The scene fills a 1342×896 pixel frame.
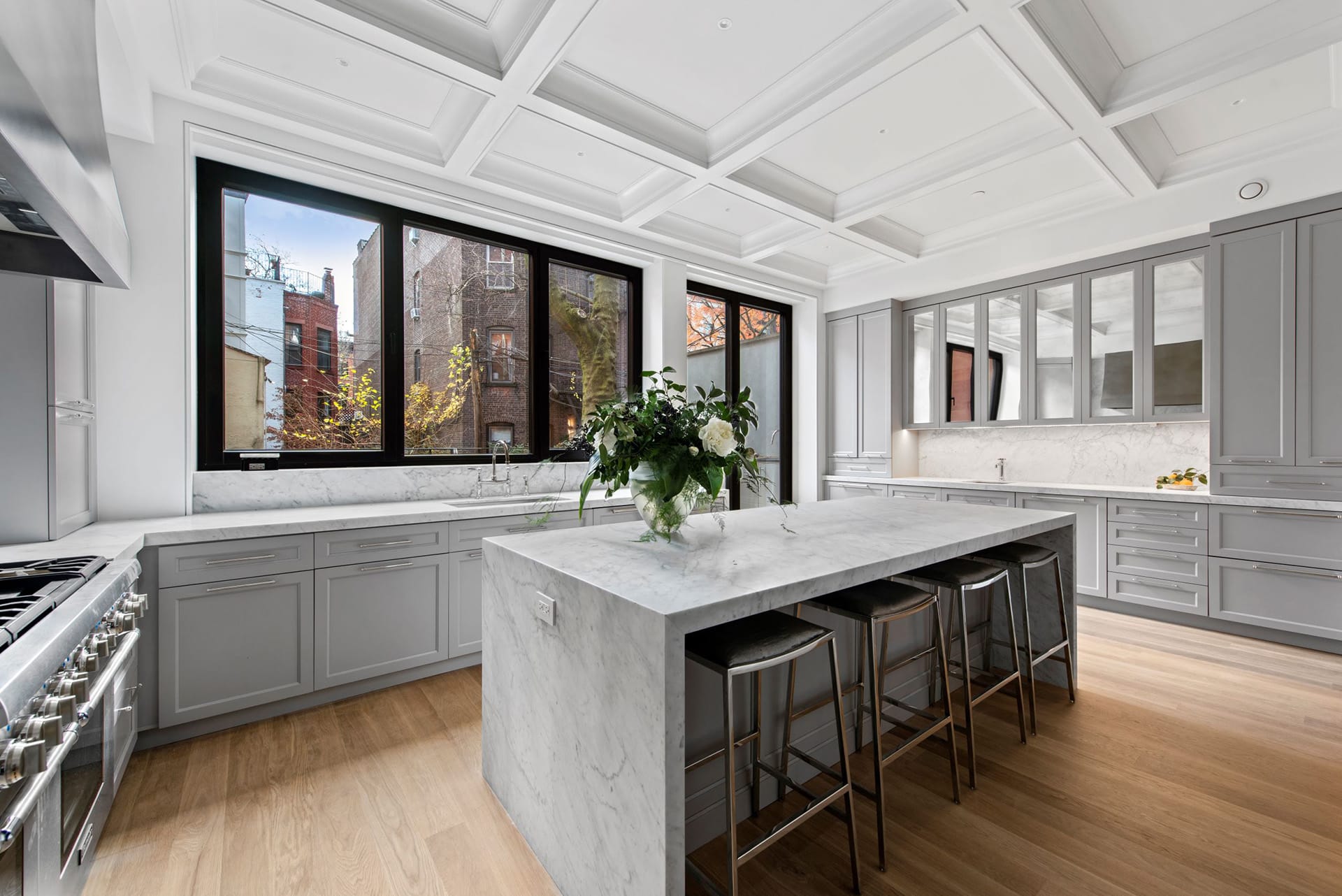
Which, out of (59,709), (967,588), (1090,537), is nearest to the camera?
(59,709)

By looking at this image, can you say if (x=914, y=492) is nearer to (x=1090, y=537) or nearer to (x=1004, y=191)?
(x=1090, y=537)

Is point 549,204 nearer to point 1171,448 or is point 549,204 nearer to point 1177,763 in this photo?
point 1177,763

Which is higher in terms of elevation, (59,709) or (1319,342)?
(1319,342)

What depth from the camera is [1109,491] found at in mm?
3850

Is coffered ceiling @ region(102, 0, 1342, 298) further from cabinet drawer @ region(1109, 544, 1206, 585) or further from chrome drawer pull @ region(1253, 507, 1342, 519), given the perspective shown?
cabinet drawer @ region(1109, 544, 1206, 585)

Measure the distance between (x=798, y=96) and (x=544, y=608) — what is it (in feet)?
8.75

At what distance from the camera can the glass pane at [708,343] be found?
5285mm

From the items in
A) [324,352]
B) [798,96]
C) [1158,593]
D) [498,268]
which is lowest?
[1158,593]

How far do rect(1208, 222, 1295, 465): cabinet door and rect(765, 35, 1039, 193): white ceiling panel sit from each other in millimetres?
1790

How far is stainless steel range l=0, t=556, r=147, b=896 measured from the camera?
0.87m

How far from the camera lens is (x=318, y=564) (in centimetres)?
248

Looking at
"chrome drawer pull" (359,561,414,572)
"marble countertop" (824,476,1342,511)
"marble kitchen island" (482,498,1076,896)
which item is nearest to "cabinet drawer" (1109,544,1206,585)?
"marble countertop" (824,476,1342,511)

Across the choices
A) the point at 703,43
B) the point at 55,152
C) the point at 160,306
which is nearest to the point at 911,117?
the point at 703,43

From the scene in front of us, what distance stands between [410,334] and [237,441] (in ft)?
3.56
